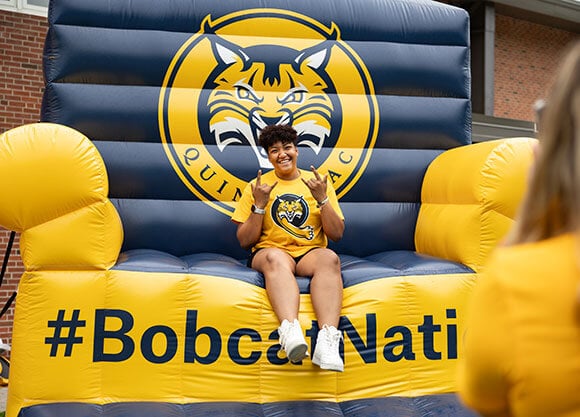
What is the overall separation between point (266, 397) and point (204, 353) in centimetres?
32

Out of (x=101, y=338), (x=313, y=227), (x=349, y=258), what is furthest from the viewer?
(x=349, y=258)

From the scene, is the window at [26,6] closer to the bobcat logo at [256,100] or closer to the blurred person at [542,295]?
the bobcat logo at [256,100]

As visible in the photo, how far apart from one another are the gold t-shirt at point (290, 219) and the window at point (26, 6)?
12.2 feet

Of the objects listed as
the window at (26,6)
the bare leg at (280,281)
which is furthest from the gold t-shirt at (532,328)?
the window at (26,6)

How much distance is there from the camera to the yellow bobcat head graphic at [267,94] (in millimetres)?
3844

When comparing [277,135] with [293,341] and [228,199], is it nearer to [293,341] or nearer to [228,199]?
[228,199]

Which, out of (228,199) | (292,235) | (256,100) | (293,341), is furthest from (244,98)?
(293,341)

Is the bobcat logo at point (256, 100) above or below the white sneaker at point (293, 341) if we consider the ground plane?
above

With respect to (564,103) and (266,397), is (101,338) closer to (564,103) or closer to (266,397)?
(266,397)

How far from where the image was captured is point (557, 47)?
1107 centimetres

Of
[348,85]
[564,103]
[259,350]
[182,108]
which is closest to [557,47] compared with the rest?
[348,85]

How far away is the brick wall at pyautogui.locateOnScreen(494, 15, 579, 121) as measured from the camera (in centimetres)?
1034

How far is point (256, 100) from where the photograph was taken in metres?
3.91

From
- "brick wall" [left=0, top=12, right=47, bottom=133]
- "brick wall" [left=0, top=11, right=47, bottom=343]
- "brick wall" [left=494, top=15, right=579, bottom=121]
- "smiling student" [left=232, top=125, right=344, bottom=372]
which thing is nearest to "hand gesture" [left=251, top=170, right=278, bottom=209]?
"smiling student" [left=232, top=125, right=344, bottom=372]
